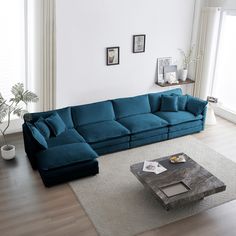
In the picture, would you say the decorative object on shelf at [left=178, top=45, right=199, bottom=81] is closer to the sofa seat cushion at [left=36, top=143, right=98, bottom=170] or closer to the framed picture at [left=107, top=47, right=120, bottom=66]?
the framed picture at [left=107, top=47, right=120, bottom=66]

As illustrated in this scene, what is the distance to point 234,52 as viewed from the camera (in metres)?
7.55

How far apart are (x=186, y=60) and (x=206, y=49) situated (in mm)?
518

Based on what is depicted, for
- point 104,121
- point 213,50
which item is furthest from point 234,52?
point 104,121

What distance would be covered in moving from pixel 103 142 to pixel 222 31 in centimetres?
399

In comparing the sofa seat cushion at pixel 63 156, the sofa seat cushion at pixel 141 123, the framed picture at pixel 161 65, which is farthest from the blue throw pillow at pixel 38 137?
the framed picture at pixel 161 65

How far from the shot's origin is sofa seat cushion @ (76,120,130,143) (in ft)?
19.1

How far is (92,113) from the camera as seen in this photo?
20.8ft

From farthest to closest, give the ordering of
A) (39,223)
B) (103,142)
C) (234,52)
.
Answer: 1. (234,52)
2. (103,142)
3. (39,223)

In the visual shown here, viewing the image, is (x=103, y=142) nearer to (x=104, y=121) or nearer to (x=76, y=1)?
(x=104, y=121)

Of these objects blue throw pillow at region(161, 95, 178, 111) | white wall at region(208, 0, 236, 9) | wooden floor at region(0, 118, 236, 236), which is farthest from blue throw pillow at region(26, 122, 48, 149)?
white wall at region(208, 0, 236, 9)

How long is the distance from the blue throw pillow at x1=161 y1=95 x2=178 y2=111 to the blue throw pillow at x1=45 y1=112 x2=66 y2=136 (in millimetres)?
2244

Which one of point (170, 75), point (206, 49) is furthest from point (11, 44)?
point (206, 49)

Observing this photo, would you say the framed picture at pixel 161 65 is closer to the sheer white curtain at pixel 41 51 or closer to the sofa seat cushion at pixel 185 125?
the sofa seat cushion at pixel 185 125

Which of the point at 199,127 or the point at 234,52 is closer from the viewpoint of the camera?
the point at 199,127
